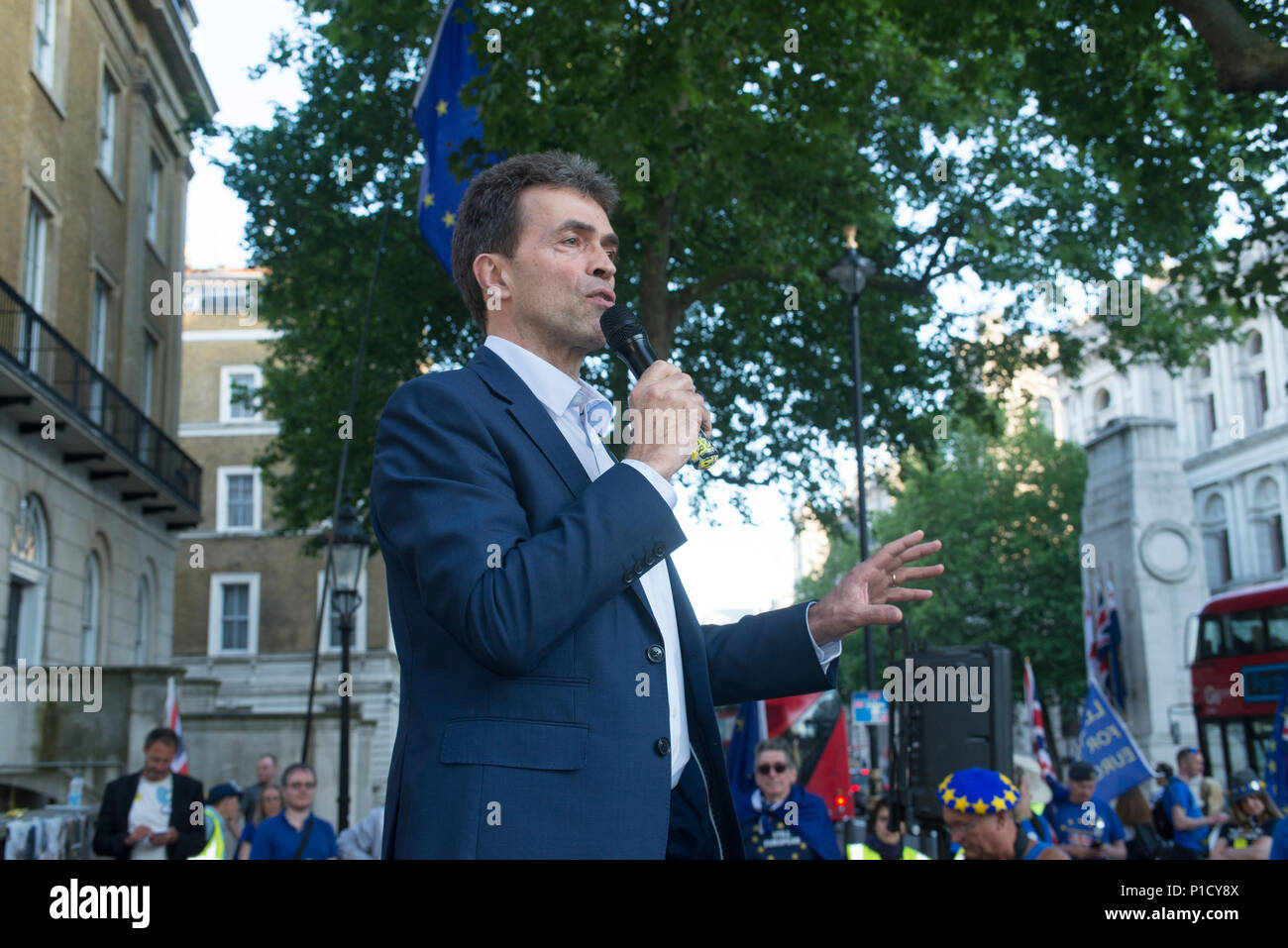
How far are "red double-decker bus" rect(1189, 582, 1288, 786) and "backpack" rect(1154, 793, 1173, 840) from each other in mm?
10343

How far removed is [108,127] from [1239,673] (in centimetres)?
2370

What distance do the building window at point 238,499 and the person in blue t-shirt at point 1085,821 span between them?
42167 millimetres

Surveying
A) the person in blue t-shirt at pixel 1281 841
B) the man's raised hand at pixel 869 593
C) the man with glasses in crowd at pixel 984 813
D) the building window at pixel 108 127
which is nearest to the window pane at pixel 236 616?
the building window at pixel 108 127

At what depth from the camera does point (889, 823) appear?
11.6m

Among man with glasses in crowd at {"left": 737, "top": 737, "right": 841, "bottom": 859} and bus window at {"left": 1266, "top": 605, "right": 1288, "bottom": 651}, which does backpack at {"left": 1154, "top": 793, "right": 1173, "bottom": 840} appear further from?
bus window at {"left": 1266, "top": 605, "right": 1288, "bottom": 651}

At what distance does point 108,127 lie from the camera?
81.3ft

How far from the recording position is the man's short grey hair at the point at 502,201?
2.71m

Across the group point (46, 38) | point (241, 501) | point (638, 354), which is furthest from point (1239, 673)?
point (241, 501)

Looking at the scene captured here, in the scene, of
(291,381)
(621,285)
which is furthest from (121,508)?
(621,285)

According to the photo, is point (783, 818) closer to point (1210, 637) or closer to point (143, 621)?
point (1210, 637)

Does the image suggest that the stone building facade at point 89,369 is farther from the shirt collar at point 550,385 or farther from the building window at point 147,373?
the shirt collar at point 550,385

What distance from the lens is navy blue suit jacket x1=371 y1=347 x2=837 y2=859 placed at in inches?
80.7

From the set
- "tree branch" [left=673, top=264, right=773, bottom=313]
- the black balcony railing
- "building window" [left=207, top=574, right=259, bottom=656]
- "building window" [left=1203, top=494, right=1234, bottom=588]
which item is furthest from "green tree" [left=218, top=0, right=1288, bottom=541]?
"building window" [left=1203, top=494, right=1234, bottom=588]

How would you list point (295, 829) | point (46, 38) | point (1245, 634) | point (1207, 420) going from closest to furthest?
point (295, 829) → point (46, 38) → point (1245, 634) → point (1207, 420)
